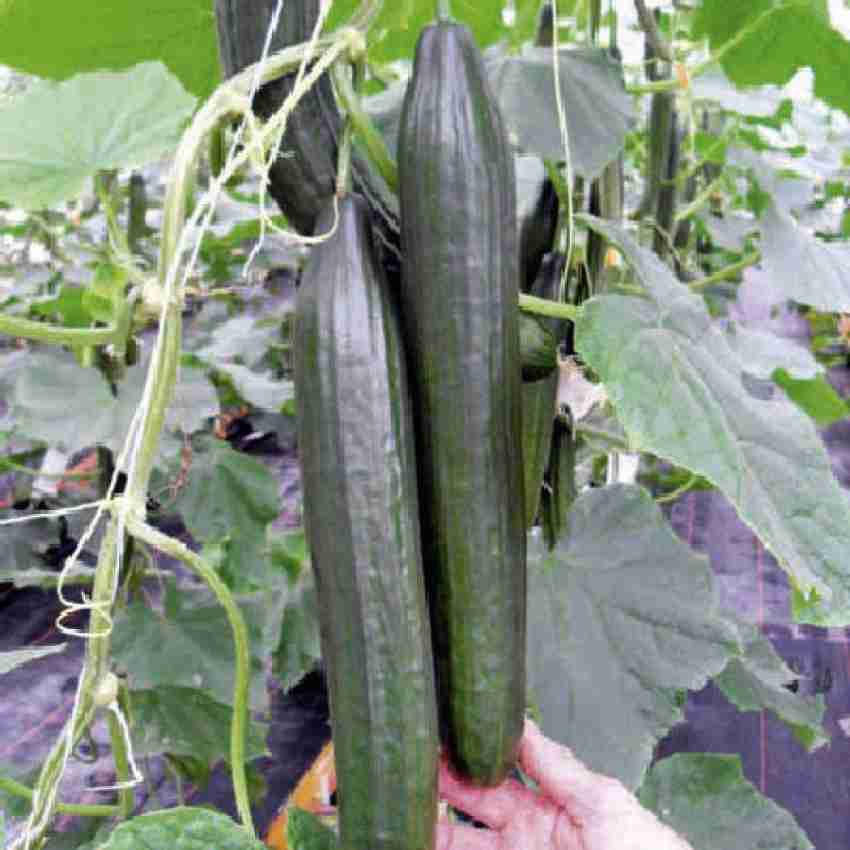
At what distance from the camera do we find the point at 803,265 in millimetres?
1429

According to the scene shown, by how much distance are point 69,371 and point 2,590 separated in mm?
1791

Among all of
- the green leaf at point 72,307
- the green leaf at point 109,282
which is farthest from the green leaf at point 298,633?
the green leaf at point 109,282

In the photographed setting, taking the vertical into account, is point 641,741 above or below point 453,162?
below

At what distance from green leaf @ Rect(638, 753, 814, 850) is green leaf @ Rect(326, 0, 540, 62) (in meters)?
1.14

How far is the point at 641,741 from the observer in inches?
46.2

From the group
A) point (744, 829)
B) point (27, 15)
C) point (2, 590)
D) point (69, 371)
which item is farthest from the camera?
point (2, 590)

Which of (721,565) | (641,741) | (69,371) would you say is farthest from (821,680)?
(69,371)

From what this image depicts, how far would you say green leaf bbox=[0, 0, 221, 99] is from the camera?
118cm

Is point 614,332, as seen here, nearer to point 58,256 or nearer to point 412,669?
point 412,669

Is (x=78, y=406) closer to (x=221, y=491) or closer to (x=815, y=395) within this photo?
(x=221, y=491)

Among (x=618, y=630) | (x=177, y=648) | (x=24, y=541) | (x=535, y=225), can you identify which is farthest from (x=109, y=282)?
(x=24, y=541)

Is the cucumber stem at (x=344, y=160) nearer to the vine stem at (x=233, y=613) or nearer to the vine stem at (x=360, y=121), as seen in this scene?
the vine stem at (x=360, y=121)

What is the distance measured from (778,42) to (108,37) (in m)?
0.92

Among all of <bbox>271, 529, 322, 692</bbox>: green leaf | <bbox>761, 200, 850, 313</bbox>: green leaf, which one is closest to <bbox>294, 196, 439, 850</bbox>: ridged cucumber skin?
<bbox>761, 200, 850, 313</bbox>: green leaf
